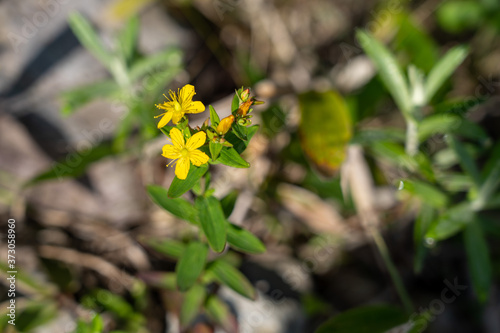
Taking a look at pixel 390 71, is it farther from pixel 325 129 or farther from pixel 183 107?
pixel 183 107

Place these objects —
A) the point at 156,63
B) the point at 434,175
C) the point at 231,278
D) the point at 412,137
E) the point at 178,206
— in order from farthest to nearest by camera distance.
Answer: the point at 156,63 < the point at 412,137 < the point at 434,175 < the point at 231,278 < the point at 178,206

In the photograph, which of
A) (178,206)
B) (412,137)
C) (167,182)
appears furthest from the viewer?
(167,182)

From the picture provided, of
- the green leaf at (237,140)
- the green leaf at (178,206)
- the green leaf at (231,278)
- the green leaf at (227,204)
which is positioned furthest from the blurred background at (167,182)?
the green leaf at (237,140)

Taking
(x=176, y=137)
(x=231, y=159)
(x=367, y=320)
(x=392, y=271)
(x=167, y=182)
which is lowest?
(x=367, y=320)

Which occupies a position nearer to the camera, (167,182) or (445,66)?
(445,66)

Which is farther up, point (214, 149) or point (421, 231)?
point (214, 149)

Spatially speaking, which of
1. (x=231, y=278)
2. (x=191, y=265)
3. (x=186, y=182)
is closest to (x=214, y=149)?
(x=186, y=182)

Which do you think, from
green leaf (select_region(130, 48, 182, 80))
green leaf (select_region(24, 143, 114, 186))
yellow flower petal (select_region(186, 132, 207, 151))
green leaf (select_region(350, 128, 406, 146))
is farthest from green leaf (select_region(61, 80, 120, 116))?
green leaf (select_region(350, 128, 406, 146))

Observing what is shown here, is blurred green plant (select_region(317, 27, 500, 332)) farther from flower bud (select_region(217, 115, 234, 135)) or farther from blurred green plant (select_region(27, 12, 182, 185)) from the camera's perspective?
blurred green plant (select_region(27, 12, 182, 185))
